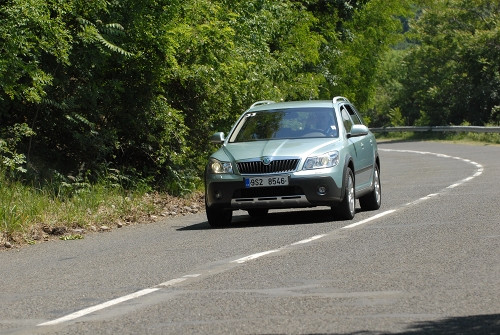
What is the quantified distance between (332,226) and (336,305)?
6.48 metres

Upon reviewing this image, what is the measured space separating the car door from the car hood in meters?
0.71

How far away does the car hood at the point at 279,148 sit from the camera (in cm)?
1510

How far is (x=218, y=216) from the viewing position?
15.3 m

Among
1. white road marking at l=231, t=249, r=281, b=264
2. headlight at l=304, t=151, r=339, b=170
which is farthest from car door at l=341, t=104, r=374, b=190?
white road marking at l=231, t=249, r=281, b=264

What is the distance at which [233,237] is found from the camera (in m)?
13.4

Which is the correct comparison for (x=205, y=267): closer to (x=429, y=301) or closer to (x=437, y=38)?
(x=429, y=301)

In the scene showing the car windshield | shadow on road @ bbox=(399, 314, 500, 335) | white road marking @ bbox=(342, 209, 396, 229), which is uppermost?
the car windshield

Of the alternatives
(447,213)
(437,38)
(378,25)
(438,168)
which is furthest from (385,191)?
(437,38)

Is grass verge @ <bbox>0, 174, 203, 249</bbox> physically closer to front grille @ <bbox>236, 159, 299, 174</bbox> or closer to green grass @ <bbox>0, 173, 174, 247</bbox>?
green grass @ <bbox>0, 173, 174, 247</bbox>

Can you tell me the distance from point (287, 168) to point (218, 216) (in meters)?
1.15

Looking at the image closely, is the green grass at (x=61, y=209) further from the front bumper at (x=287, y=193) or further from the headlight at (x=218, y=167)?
the front bumper at (x=287, y=193)

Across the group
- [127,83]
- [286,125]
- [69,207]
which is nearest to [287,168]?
[286,125]

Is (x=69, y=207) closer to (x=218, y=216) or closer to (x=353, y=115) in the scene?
(x=218, y=216)

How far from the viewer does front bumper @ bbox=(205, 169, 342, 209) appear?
48.9 feet
